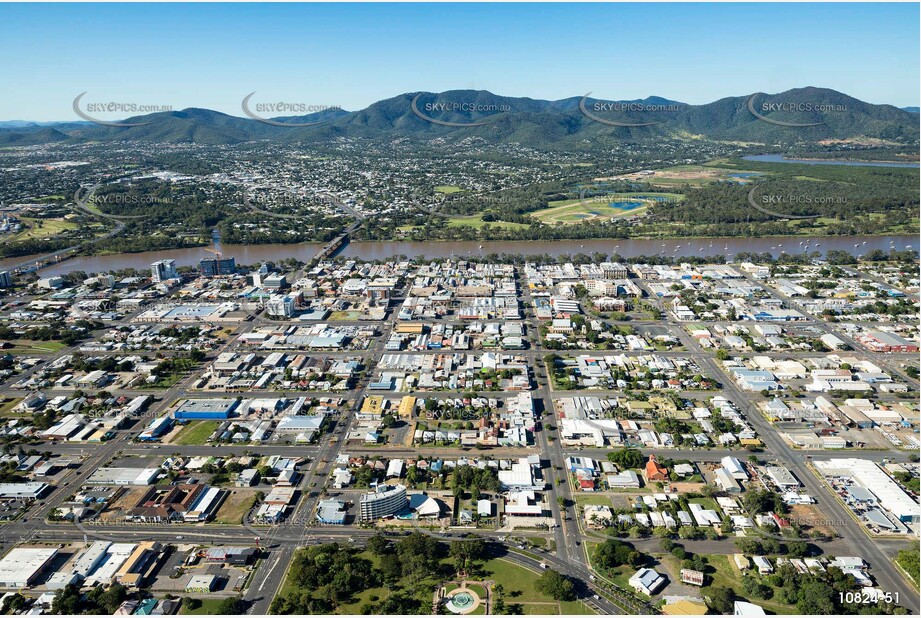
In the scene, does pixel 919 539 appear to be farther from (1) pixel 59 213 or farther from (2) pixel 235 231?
(1) pixel 59 213


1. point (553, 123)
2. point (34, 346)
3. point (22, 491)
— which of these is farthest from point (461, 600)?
point (553, 123)

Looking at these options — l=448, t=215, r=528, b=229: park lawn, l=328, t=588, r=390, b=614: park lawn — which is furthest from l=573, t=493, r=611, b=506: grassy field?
l=448, t=215, r=528, b=229: park lawn

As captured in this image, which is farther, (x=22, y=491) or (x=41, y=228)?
(x=41, y=228)

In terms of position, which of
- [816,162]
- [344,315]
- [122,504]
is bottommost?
[122,504]

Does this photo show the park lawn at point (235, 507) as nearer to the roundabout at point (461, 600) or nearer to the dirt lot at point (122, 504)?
the dirt lot at point (122, 504)

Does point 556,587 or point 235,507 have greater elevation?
point 556,587

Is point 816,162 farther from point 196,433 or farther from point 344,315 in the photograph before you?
point 196,433

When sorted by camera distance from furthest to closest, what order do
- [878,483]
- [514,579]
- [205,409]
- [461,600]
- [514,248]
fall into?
1. [514,248]
2. [205,409]
3. [878,483]
4. [514,579]
5. [461,600]

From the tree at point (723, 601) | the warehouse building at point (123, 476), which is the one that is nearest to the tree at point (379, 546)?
the tree at point (723, 601)

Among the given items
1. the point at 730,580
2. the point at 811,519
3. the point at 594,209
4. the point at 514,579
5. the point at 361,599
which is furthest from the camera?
the point at 594,209
